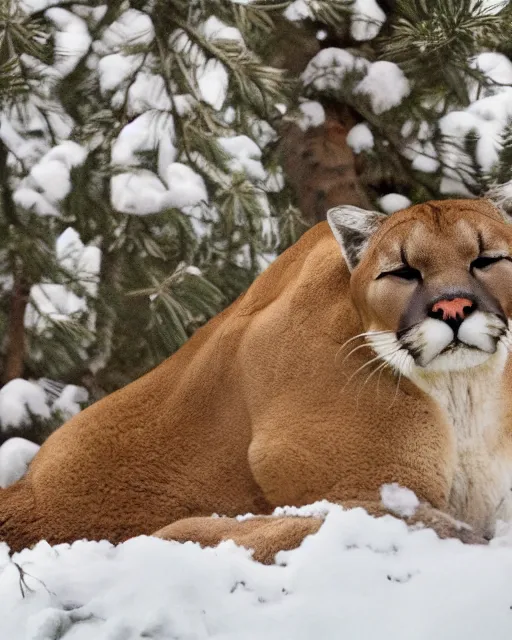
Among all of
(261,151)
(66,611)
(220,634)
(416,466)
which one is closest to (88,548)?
(66,611)

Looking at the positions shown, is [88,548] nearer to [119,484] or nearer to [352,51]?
[119,484]

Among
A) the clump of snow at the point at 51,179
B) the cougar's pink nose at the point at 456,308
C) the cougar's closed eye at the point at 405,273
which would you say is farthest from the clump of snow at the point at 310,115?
the cougar's pink nose at the point at 456,308

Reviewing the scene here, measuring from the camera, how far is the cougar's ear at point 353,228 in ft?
4.46

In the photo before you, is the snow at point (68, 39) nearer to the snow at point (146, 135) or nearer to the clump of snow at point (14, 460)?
the snow at point (146, 135)

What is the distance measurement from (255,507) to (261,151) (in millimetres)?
770

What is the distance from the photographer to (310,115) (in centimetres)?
184

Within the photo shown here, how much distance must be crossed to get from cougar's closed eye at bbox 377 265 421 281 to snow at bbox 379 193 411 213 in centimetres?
53

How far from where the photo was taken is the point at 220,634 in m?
1.04

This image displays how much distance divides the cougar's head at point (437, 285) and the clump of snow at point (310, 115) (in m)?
0.53

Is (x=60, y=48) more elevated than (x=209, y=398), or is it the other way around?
(x=60, y=48)

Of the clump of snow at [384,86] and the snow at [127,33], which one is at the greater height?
the snow at [127,33]

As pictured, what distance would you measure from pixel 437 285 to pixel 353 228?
185mm

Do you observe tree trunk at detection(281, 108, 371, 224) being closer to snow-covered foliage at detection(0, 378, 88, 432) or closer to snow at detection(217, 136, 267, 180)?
snow at detection(217, 136, 267, 180)

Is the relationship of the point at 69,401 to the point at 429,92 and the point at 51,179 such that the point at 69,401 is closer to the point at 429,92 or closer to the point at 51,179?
the point at 51,179
